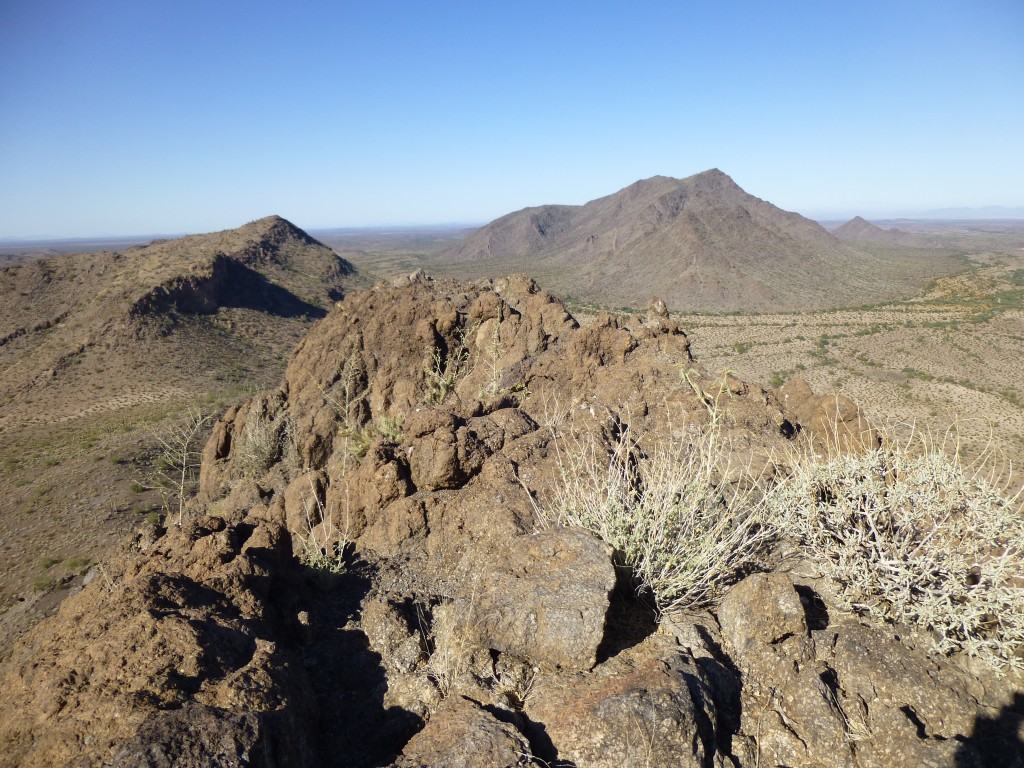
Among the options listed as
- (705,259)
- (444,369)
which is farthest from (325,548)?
(705,259)

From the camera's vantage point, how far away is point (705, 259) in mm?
67938

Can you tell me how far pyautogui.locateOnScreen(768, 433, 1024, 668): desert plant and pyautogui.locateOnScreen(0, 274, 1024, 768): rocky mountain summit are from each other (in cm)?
20

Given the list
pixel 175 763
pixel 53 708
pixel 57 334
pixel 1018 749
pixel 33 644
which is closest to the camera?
pixel 175 763

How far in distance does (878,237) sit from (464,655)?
16333cm

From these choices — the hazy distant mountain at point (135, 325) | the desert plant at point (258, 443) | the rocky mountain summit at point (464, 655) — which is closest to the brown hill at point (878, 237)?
the hazy distant mountain at point (135, 325)

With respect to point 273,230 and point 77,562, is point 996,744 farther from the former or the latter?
point 273,230

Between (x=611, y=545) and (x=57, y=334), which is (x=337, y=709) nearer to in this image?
(x=611, y=545)

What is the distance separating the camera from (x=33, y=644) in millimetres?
2775

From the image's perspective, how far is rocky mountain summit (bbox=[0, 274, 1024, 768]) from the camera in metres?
1.99

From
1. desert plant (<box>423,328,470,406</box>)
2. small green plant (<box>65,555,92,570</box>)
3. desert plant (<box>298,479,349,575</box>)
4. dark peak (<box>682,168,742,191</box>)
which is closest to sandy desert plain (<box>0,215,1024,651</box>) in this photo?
small green plant (<box>65,555,92,570</box>)

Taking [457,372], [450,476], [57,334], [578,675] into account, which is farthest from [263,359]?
[578,675]

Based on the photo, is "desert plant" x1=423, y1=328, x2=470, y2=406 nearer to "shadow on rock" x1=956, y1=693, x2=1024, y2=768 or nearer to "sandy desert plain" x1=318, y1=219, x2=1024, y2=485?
"shadow on rock" x1=956, y1=693, x2=1024, y2=768

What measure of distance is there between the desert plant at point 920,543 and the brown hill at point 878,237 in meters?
135

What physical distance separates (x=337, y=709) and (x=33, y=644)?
1739 millimetres
